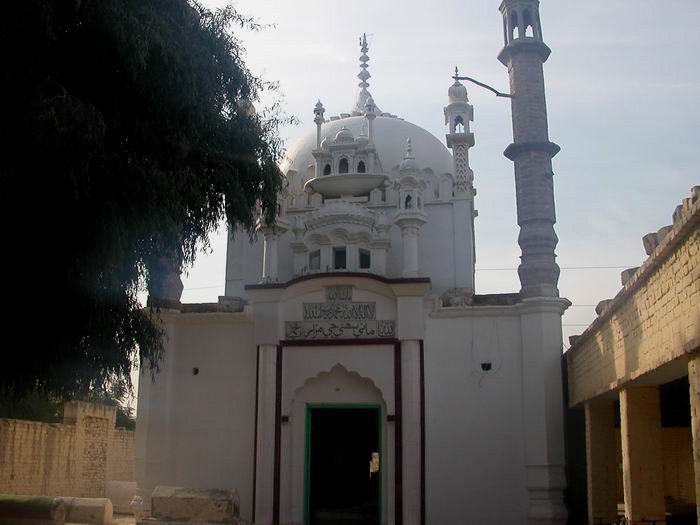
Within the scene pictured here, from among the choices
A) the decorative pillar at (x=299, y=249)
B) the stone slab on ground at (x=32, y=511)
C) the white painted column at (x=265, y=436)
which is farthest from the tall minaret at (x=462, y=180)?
the stone slab on ground at (x=32, y=511)

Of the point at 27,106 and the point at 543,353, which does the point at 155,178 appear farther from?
the point at 543,353

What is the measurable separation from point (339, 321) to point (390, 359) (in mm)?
1187

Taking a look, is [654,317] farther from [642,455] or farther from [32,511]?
[32,511]

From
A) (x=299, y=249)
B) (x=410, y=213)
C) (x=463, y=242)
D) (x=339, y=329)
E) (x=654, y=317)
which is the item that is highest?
(x=410, y=213)

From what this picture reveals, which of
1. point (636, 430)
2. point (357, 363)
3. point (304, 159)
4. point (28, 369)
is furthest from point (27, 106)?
point (304, 159)

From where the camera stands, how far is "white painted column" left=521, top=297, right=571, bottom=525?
12617 mm

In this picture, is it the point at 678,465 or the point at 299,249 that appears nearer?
the point at 299,249

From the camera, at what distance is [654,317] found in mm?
6730

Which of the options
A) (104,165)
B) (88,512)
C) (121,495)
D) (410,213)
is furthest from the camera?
(121,495)

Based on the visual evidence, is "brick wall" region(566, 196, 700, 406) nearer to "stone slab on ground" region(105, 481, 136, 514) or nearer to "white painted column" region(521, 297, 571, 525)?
"white painted column" region(521, 297, 571, 525)

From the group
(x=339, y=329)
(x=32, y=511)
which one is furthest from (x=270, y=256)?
(x=32, y=511)

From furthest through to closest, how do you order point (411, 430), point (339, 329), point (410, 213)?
point (410, 213)
point (339, 329)
point (411, 430)

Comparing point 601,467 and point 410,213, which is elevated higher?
point 410,213

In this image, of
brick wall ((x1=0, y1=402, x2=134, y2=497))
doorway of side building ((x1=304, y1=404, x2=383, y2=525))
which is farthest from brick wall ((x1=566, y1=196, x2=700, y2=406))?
brick wall ((x1=0, y1=402, x2=134, y2=497))
